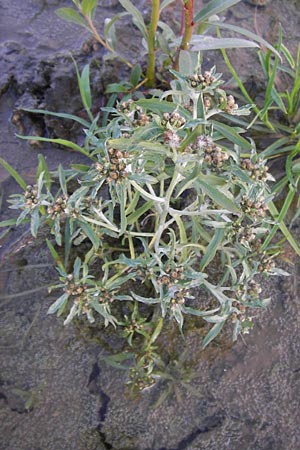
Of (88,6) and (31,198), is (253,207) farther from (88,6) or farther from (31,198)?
(88,6)

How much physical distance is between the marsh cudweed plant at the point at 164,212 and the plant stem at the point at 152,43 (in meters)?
0.35

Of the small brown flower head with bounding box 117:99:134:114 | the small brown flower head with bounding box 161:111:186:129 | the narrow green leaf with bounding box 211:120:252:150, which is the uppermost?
the small brown flower head with bounding box 161:111:186:129

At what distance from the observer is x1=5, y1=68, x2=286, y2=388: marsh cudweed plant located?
3.86 feet

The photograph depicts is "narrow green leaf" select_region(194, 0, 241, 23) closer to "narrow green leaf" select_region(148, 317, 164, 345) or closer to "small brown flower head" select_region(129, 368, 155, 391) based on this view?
"narrow green leaf" select_region(148, 317, 164, 345)

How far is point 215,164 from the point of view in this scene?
1.19 m

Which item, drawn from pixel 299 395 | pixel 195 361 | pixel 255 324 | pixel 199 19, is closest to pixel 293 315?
pixel 255 324

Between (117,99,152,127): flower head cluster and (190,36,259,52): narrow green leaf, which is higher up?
(190,36,259,52): narrow green leaf

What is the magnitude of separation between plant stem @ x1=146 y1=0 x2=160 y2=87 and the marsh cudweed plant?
349 mm

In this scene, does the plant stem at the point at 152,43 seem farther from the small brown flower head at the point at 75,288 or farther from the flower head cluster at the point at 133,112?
the small brown flower head at the point at 75,288

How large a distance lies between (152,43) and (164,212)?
26.5 inches

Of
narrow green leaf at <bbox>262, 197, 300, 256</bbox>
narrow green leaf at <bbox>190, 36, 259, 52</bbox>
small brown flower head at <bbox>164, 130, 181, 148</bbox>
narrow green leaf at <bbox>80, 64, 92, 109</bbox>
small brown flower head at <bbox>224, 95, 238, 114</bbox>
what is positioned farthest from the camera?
narrow green leaf at <bbox>80, 64, 92, 109</bbox>

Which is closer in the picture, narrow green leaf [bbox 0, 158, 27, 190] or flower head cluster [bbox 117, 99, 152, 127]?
flower head cluster [bbox 117, 99, 152, 127]

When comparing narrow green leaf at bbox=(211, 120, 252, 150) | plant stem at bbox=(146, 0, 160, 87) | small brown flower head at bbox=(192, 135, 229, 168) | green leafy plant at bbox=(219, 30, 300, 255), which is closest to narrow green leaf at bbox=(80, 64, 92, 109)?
plant stem at bbox=(146, 0, 160, 87)

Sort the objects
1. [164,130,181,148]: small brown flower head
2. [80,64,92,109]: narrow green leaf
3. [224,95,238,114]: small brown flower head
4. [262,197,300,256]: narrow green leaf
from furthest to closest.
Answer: [80,64,92,109]: narrow green leaf, [262,197,300,256]: narrow green leaf, [224,95,238,114]: small brown flower head, [164,130,181,148]: small brown flower head
